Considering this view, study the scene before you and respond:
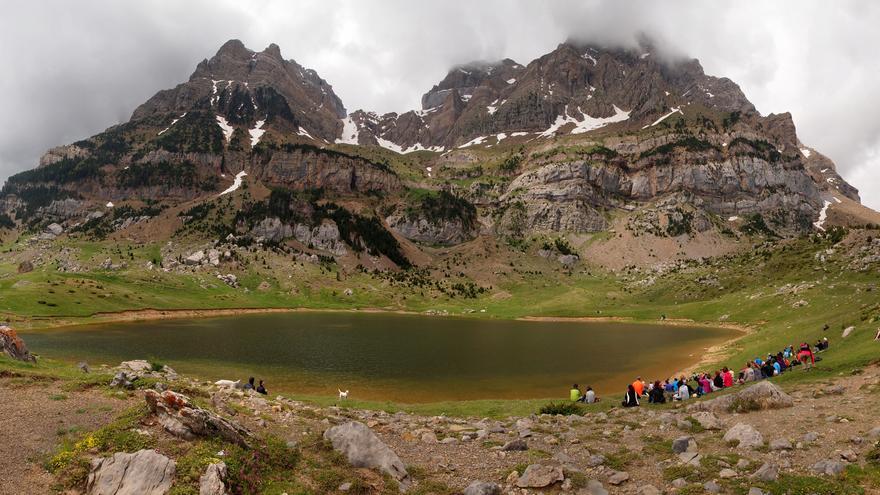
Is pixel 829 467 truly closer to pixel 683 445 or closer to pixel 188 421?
pixel 683 445

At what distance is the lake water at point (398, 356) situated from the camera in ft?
173

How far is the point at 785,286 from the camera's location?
122 m

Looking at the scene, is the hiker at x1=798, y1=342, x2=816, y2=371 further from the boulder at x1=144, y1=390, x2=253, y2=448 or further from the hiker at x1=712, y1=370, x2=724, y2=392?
the boulder at x1=144, y1=390, x2=253, y2=448

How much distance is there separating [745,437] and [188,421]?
2312cm

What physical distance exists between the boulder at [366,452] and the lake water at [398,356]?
27.2 metres

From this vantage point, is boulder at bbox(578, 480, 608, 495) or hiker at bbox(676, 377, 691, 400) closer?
boulder at bbox(578, 480, 608, 495)

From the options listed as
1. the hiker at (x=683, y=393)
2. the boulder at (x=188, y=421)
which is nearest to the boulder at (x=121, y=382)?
the boulder at (x=188, y=421)

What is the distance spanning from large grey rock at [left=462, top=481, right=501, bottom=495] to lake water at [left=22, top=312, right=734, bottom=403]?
3047 centimetres

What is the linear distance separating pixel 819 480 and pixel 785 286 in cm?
13504

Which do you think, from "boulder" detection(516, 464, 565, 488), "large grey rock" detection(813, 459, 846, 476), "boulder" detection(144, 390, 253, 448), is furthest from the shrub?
"boulder" detection(144, 390, 253, 448)

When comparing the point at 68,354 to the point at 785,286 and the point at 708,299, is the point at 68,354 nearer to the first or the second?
the point at 785,286

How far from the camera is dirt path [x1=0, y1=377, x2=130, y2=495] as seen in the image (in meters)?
14.4

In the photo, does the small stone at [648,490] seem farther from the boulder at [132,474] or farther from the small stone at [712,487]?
the boulder at [132,474]

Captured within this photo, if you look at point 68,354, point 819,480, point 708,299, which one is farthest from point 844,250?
point 68,354
